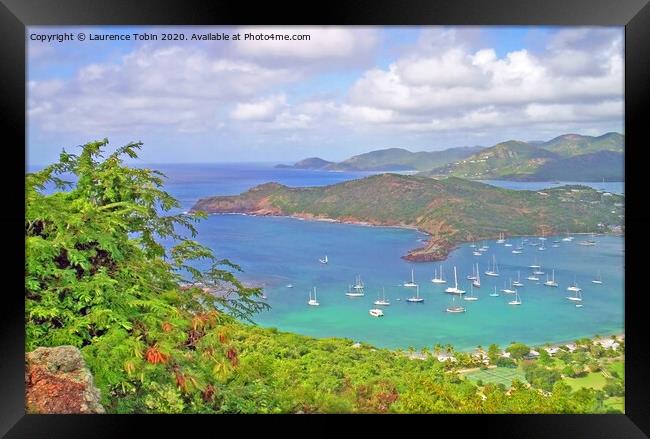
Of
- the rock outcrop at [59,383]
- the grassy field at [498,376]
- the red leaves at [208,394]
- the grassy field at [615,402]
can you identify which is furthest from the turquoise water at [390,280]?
the rock outcrop at [59,383]

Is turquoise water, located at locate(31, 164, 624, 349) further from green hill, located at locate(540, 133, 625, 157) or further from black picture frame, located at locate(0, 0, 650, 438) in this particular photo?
black picture frame, located at locate(0, 0, 650, 438)

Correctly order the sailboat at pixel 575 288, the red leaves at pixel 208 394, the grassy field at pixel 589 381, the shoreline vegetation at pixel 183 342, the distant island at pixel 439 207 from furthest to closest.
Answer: the distant island at pixel 439 207 → the sailboat at pixel 575 288 → the grassy field at pixel 589 381 → the red leaves at pixel 208 394 → the shoreline vegetation at pixel 183 342

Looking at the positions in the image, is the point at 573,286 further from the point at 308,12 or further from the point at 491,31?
the point at 308,12

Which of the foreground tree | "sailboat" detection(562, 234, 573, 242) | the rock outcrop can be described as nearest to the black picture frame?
the rock outcrop

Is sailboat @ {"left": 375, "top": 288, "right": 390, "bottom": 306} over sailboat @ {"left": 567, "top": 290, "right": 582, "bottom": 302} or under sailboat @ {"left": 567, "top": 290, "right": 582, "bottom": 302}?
under

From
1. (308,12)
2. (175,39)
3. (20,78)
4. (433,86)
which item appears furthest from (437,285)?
(20,78)

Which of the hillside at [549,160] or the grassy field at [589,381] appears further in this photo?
the hillside at [549,160]

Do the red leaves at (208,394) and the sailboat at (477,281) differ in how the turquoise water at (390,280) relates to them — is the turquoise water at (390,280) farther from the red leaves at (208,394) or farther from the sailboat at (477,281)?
the red leaves at (208,394)

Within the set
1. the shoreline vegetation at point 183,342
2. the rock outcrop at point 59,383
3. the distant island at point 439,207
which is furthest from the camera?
the distant island at point 439,207
